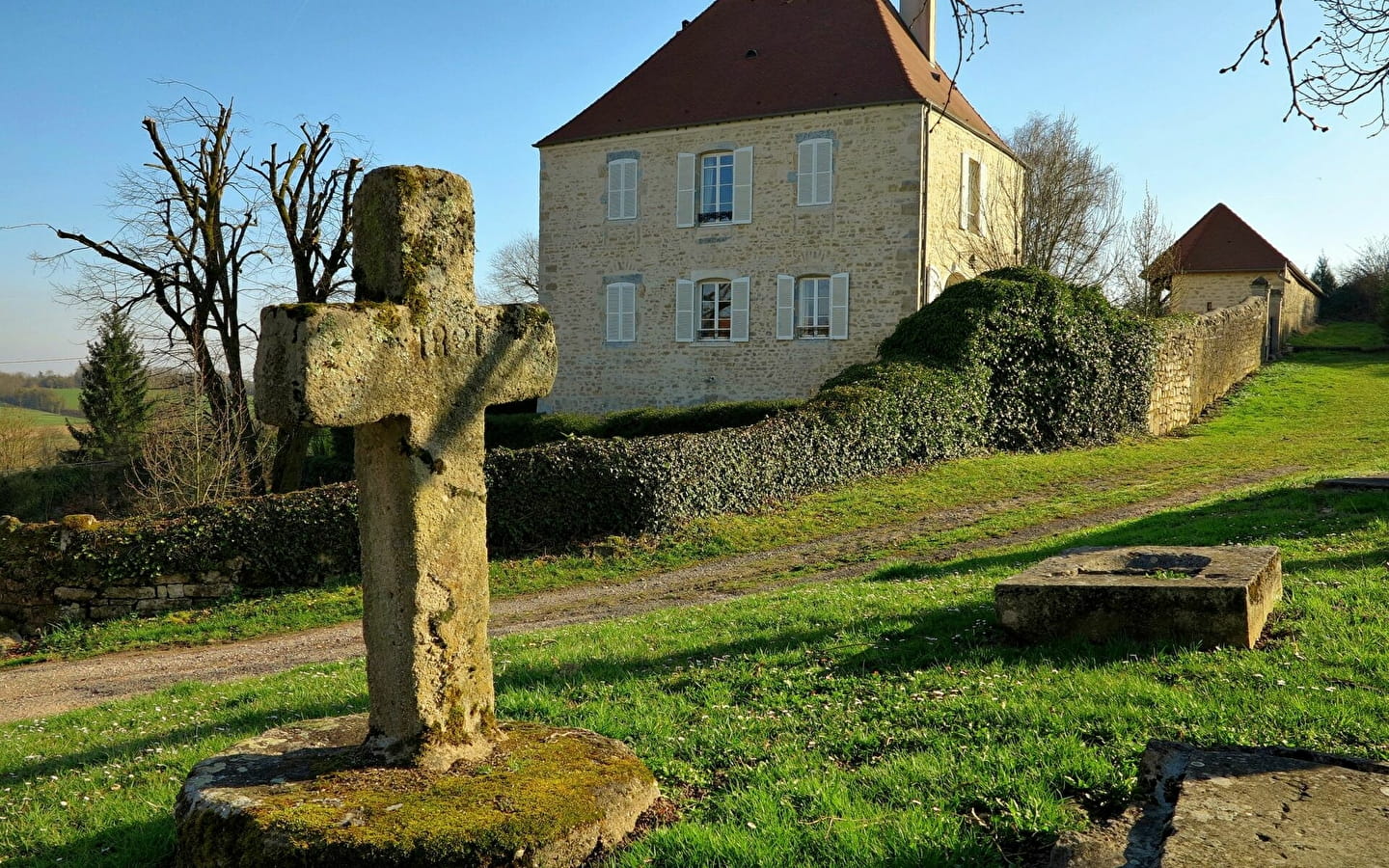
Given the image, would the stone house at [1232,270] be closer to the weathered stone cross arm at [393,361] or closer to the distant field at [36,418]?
the weathered stone cross arm at [393,361]

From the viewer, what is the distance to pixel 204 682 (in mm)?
8047

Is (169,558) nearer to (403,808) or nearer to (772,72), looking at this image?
(403,808)

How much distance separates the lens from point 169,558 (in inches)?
481

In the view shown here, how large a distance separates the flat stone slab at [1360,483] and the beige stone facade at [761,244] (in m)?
12.3

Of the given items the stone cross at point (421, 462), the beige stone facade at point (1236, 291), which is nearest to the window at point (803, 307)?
the beige stone facade at point (1236, 291)

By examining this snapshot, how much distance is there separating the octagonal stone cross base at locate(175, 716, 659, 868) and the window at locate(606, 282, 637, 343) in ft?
74.6

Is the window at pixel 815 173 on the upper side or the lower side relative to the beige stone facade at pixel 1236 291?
upper

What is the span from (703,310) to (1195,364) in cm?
1175

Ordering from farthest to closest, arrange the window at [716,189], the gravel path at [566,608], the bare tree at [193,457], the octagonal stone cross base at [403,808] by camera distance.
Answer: the window at [716,189]
the bare tree at [193,457]
the gravel path at [566,608]
the octagonal stone cross base at [403,808]

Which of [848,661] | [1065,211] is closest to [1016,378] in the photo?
[1065,211]

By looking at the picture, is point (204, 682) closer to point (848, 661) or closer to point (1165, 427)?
point (848, 661)

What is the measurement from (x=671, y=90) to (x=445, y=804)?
25175 mm

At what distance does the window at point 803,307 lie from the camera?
24156 mm

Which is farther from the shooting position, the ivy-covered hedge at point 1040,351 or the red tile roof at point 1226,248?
the red tile roof at point 1226,248
